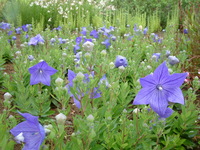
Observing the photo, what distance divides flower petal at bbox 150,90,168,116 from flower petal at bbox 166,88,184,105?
0.03 meters

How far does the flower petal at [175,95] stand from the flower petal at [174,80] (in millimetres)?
31

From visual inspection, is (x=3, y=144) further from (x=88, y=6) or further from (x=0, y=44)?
(x=88, y=6)

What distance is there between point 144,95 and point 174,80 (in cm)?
19

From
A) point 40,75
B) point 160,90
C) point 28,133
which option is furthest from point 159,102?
point 40,75

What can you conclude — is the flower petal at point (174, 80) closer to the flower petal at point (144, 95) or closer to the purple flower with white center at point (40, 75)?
the flower petal at point (144, 95)

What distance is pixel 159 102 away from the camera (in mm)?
1434

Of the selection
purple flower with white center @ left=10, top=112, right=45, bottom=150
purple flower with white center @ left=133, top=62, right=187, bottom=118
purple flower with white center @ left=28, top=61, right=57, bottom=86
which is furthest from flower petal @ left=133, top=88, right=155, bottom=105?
purple flower with white center @ left=28, top=61, right=57, bottom=86

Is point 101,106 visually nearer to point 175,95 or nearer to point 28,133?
point 175,95

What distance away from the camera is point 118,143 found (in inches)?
73.6

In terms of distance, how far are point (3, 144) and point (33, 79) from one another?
1138mm

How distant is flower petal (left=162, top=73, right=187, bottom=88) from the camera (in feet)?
4.59

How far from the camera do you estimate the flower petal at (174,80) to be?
4.59 ft

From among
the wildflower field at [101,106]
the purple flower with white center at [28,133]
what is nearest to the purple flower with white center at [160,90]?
the wildflower field at [101,106]

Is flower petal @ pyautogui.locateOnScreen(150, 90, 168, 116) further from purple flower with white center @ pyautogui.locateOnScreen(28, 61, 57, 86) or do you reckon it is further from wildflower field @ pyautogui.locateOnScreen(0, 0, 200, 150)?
purple flower with white center @ pyautogui.locateOnScreen(28, 61, 57, 86)
